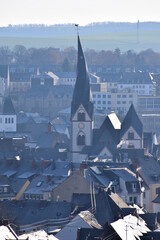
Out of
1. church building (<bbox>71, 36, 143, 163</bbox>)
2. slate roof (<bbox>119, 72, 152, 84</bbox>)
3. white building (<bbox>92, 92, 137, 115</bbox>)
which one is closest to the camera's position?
church building (<bbox>71, 36, 143, 163</bbox>)

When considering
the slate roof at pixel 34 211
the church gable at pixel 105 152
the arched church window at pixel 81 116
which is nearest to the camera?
the slate roof at pixel 34 211

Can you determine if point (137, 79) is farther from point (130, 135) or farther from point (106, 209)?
point (106, 209)

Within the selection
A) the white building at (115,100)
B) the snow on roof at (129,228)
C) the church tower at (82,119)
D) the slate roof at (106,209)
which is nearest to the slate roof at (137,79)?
the white building at (115,100)

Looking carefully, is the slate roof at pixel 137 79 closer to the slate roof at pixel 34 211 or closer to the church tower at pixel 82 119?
the church tower at pixel 82 119

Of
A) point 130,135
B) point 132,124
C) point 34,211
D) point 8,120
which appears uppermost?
point 132,124

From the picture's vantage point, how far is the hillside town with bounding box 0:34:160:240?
5325 cm

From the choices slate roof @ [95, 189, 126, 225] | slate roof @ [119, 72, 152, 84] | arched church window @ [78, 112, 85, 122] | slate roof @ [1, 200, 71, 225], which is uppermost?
slate roof @ [95, 189, 126, 225]

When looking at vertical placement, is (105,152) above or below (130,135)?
below

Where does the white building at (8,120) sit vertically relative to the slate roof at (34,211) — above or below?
below

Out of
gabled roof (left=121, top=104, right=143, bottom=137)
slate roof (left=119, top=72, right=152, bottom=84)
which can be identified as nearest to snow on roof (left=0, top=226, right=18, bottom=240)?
gabled roof (left=121, top=104, right=143, bottom=137)

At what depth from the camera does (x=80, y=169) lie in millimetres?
77000

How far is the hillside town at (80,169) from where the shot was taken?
5325 centimetres

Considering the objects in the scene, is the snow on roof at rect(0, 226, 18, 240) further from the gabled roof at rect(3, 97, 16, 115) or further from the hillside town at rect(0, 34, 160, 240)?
the gabled roof at rect(3, 97, 16, 115)

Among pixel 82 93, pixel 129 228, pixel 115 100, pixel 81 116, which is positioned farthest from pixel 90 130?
pixel 115 100
